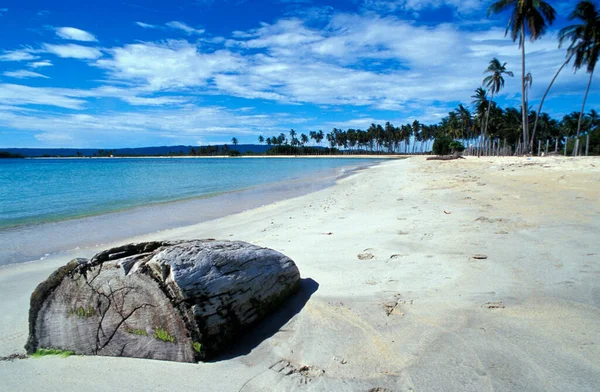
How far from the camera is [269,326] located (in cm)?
296

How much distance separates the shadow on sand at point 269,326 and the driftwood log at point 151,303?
76mm

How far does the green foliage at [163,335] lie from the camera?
102 inches

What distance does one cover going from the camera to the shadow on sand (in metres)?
2.66

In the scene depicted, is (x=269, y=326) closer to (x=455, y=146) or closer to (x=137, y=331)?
(x=137, y=331)

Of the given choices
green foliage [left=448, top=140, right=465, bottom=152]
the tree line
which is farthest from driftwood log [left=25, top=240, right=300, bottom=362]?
green foliage [left=448, top=140, right=465, bottom=152]

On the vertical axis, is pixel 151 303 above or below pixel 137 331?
above

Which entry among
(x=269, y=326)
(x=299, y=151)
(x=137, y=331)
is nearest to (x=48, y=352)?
(x=137, y=331)

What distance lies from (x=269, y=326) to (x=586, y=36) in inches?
1649

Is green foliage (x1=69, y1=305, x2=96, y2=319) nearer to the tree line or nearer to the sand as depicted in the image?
the sand

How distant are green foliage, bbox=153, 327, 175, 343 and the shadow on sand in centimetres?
38

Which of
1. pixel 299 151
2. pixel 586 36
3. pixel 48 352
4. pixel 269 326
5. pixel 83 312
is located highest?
pixel 586 36

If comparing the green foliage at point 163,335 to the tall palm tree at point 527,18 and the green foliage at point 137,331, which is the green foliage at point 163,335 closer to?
the green foliage at point 137,331

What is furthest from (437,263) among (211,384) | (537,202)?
(537,202)

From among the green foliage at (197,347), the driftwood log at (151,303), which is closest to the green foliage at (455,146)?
the driftwood log at (151,303)
